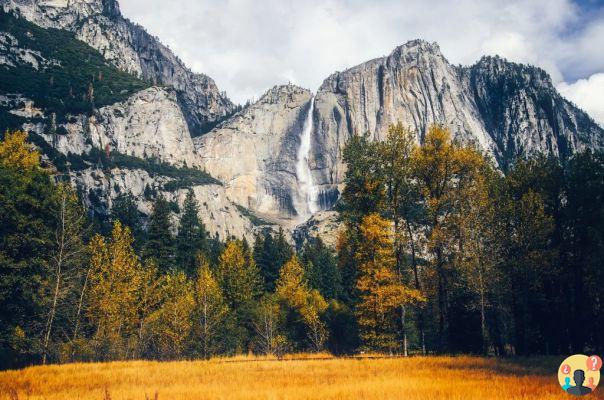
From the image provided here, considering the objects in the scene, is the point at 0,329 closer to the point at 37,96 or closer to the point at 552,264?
the point at 552,264

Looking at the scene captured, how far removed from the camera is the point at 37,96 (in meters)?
154

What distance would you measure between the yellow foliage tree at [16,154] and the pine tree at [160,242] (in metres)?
24.2

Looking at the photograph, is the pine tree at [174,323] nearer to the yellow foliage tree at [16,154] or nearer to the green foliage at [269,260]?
the yellow foliage tree at [16,154]

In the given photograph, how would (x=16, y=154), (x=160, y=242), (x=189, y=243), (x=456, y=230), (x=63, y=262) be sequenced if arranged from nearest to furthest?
(x=456, y=230) → (x=63, y=262) → (x=16, y=154) → (x=160, y=242) → (x=189, y=243)

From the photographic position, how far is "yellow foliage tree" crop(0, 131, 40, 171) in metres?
32.1

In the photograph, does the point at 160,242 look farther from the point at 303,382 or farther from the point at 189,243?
the point at 303,382

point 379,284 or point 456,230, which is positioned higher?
point 456,230

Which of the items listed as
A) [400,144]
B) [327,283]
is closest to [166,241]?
[327,283]

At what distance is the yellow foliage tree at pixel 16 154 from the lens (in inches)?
1265

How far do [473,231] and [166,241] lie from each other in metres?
42.3

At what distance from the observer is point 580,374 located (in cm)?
632

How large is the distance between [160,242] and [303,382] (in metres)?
48.0

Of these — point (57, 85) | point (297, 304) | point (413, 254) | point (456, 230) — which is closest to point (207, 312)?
point (297, 304)

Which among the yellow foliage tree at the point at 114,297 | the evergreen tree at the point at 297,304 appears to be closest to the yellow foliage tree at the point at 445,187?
the evergreen tree at the point at 297,304
